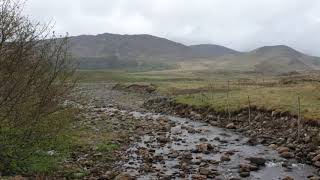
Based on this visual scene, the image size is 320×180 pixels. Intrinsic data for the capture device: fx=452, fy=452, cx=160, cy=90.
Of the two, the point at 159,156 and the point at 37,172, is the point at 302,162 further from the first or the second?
the point at 37,172

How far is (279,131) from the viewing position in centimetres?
4016

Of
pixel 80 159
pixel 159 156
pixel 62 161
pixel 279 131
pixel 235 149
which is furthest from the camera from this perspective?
pixel 279 131

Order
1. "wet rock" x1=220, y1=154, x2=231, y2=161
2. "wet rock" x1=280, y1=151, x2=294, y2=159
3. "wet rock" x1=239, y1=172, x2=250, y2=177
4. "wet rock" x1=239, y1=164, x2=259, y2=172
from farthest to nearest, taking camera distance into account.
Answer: "wet rock" x1=280, y1=151, x2=294, y2=159 → "wet rock" x1=220, y1=154, x2=231, y2=161 → "wet rock" x1=239, y1=164, x2=259, y2=172 → "wet rock" x1=239, y1=172, x2=250, y2=177

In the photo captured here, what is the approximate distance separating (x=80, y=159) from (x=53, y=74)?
31.2ft

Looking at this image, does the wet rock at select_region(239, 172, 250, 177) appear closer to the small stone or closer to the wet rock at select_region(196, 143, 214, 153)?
the small stone

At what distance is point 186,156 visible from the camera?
31.6 meters

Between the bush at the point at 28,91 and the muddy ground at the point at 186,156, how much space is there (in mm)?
3679

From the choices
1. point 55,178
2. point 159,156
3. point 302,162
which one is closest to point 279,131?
point 302,162

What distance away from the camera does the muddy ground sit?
26297 millimetres

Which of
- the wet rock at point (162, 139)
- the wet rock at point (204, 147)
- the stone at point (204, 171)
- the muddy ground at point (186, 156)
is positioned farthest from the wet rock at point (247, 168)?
the wet rock at point (162, 139)

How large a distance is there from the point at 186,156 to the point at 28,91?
1541 cm

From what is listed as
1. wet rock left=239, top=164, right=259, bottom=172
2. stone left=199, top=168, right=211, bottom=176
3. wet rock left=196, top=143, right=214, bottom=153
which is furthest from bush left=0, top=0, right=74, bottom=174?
wet rock left=196, top=143, right=214, bottom=153

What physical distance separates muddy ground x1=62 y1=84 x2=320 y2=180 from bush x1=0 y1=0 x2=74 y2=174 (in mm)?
3679

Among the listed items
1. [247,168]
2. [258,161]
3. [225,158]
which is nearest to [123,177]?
[247,168]
